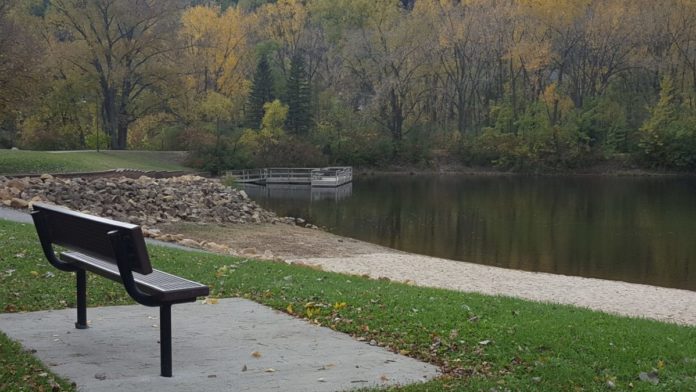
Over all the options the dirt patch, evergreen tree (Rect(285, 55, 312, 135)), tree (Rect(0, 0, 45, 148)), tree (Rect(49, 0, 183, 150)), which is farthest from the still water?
evergreen tree (Rect(285, 55, 312, 135))

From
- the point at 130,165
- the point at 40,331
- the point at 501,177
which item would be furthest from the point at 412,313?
the point at 501,177

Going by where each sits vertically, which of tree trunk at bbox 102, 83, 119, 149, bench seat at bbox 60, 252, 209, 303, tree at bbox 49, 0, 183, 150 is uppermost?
tree at bbox 49, 0, 183, 150

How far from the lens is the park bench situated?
6137mm

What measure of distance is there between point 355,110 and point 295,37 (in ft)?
33.7

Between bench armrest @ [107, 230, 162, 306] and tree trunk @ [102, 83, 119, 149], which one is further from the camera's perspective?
tree trunk @ [102, 83, 119, 149]

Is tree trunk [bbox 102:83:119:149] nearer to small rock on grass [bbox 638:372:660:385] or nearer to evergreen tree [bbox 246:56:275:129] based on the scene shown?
evergreen tree [bbox 246:56:275:129]

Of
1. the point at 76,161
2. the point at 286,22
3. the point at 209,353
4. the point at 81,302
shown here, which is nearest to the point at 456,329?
the point at 209,353

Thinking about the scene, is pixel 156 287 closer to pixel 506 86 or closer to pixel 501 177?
pixel 501 177

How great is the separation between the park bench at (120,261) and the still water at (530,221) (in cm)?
1741

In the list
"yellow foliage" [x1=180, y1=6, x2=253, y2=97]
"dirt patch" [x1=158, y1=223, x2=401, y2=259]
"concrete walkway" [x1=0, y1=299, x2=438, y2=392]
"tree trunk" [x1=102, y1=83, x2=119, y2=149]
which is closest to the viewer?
"concrete walkway" [x1=0, y1=299, x2=438, y2=392]

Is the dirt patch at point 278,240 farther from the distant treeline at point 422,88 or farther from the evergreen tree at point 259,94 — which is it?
the evergreen tree at point 259,94

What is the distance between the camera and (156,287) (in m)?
6.30

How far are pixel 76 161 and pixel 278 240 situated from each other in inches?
692

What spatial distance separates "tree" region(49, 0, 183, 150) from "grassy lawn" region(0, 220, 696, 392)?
47.1 metres
